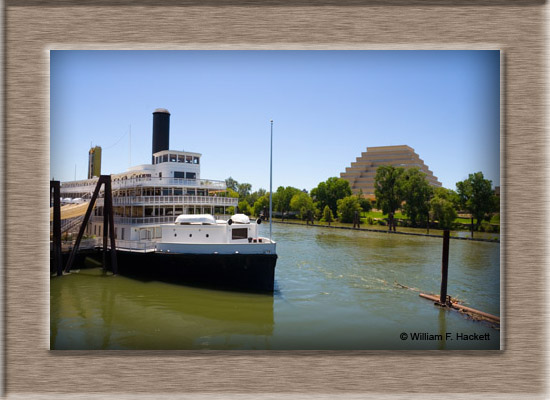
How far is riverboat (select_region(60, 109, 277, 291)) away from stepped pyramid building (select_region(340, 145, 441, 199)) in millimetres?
27692

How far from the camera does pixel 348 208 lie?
3031 cm

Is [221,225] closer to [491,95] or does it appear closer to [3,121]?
[3,121]

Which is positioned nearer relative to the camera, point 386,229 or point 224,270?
point 224,270

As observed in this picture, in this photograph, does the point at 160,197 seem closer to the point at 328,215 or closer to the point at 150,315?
the point at 150,315

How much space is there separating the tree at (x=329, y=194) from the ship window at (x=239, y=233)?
73.7 ft

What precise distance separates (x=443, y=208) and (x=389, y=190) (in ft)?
20.2

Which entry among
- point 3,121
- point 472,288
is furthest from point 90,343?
point 472,288

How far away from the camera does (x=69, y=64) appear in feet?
16.4

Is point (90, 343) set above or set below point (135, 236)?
below

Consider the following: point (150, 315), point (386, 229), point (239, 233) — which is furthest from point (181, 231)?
point (386, 229)

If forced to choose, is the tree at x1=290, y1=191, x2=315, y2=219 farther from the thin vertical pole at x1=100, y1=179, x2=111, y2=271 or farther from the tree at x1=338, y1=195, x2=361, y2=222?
the thin vertical pole at x1=100, y1=179, x2=111, y2=271

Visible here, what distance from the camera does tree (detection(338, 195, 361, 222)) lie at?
3016cm

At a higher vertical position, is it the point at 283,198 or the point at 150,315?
the point at 283,198

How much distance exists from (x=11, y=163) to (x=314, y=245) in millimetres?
16052
